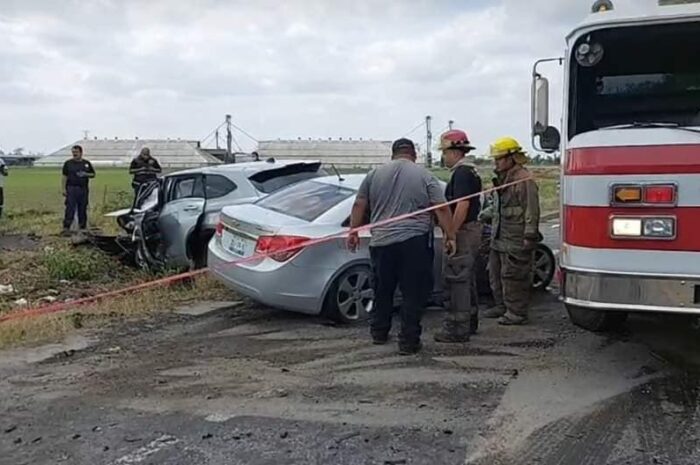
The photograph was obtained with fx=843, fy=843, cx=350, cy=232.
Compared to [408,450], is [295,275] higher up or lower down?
higher up

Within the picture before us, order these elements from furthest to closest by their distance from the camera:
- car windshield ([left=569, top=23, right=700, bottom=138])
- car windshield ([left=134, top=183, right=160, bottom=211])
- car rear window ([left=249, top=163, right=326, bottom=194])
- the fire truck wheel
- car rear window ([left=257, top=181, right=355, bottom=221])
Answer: car windshield ([left=134, top=183, right=160, bottom=211])
car rear window ([left=249, top=163, right=326, bottom=194])
car rear window ([left=257, top=181, right=355, bottom=221])
the fire truck wheel
car windshield ([left=569, top=23, right=700, bottom=138])

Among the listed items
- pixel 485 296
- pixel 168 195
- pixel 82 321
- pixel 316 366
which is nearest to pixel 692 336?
pixel 485 296

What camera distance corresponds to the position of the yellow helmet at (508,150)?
7902mm

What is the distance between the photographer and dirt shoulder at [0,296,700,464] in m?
4.77

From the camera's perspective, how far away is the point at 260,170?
36.2 feet

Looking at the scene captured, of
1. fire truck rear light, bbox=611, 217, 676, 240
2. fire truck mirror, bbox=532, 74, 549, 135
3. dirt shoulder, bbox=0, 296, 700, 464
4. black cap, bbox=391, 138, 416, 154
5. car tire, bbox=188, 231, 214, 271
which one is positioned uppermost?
fire truck mirror, bbox=532, 74, 549, 135

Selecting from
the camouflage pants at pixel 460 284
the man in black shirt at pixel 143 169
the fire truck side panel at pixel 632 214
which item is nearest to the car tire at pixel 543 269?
the camouflage pants at pixel 460 284

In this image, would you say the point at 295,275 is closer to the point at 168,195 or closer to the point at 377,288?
the point at 377,288

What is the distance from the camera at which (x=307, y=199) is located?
8.61 meters

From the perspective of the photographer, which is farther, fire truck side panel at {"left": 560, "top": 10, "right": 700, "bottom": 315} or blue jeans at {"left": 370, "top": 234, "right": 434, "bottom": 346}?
blue jeans at {"left": 370, "top": 234, "right": 434, "bottom": 346}

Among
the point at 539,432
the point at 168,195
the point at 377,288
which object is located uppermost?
the point at 168,195

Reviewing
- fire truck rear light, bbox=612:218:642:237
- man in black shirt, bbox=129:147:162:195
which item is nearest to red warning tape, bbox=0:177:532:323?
fire truck rear light, bbox=612:218:642:237

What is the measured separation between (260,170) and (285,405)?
584 cm

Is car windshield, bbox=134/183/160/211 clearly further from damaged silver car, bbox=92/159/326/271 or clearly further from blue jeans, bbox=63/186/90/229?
blue jeans, bbox=63/186/90/229
